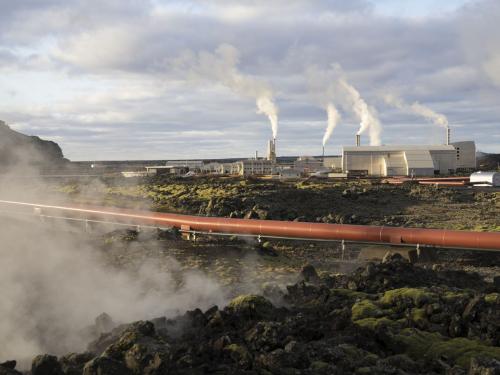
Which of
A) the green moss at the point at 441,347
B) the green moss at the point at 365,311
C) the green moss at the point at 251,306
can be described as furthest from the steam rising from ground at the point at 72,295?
the green moss at the point at 441,347

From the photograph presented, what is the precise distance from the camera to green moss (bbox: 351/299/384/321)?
36.2 ft

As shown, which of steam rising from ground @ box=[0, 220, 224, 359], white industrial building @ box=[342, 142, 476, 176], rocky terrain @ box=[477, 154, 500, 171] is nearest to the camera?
steam rising from ground @ box=[0, 220, 224, 359]

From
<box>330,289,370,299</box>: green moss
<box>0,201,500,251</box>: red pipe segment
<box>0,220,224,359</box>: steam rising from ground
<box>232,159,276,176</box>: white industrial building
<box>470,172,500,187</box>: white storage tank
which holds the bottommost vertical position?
<box>0,220,224,359</box>: steam rising from ground

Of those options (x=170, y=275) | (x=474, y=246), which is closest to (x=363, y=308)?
(x=170, y=275)

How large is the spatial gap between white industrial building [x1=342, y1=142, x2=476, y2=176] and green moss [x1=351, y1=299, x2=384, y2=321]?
207 ft

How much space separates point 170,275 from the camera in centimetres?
1750

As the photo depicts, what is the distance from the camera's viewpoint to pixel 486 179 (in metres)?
55.1

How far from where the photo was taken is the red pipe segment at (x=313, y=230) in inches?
742

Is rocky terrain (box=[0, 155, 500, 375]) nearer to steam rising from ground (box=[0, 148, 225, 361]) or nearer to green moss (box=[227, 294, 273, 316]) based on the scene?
green moss (box=[227, 294, 273, 316])

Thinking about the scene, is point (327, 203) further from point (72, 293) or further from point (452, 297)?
point (452, 297)

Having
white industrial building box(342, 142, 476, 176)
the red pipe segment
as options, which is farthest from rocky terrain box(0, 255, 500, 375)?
white industrial building box(342, 142, 476, 176)

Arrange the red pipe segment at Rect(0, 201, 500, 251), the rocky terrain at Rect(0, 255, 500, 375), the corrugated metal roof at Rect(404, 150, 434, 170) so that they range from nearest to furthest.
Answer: the rocky terrain at Rect(0, 255, 500, 375), the red pipe segment at Rect(0, 201, 500, 251), the corrugated metal roof at Rect(404, 150, 434, 170)

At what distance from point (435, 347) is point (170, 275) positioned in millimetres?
10008

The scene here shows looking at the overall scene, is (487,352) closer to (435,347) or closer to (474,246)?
(435,347)
